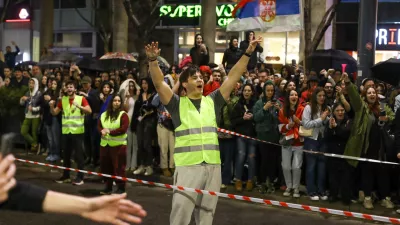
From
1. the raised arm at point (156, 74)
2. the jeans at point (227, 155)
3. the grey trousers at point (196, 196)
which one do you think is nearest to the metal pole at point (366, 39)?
the jeans at point (227, 155)

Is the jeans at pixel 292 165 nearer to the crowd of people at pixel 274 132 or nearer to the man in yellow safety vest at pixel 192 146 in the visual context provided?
the crowd of people at pixel 274 132

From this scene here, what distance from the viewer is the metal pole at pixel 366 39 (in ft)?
35.2

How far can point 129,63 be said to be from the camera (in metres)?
19.8

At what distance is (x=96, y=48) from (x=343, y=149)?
85.4 ft

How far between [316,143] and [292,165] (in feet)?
1.86

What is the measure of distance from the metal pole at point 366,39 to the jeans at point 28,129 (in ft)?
24.7

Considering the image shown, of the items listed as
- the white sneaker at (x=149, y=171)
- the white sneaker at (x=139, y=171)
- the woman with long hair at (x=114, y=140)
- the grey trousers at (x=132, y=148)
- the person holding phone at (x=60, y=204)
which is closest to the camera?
the person holding phone at (x=60, y=204)

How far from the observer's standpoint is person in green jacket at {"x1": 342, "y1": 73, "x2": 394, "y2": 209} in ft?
31.4

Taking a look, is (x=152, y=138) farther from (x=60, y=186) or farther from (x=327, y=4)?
(x=327, y=4)

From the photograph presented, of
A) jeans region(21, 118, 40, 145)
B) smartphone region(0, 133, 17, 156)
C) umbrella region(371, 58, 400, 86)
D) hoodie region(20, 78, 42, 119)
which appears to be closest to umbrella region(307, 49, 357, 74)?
umbrella region(371, 58, 400, 86)

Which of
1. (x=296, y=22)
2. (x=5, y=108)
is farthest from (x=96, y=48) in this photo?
(x=296, y=22)

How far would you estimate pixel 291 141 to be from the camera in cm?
1028

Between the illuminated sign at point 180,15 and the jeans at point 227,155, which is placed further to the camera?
the illuminated sign at point 180,15

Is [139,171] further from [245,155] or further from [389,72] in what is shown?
[389,72]
